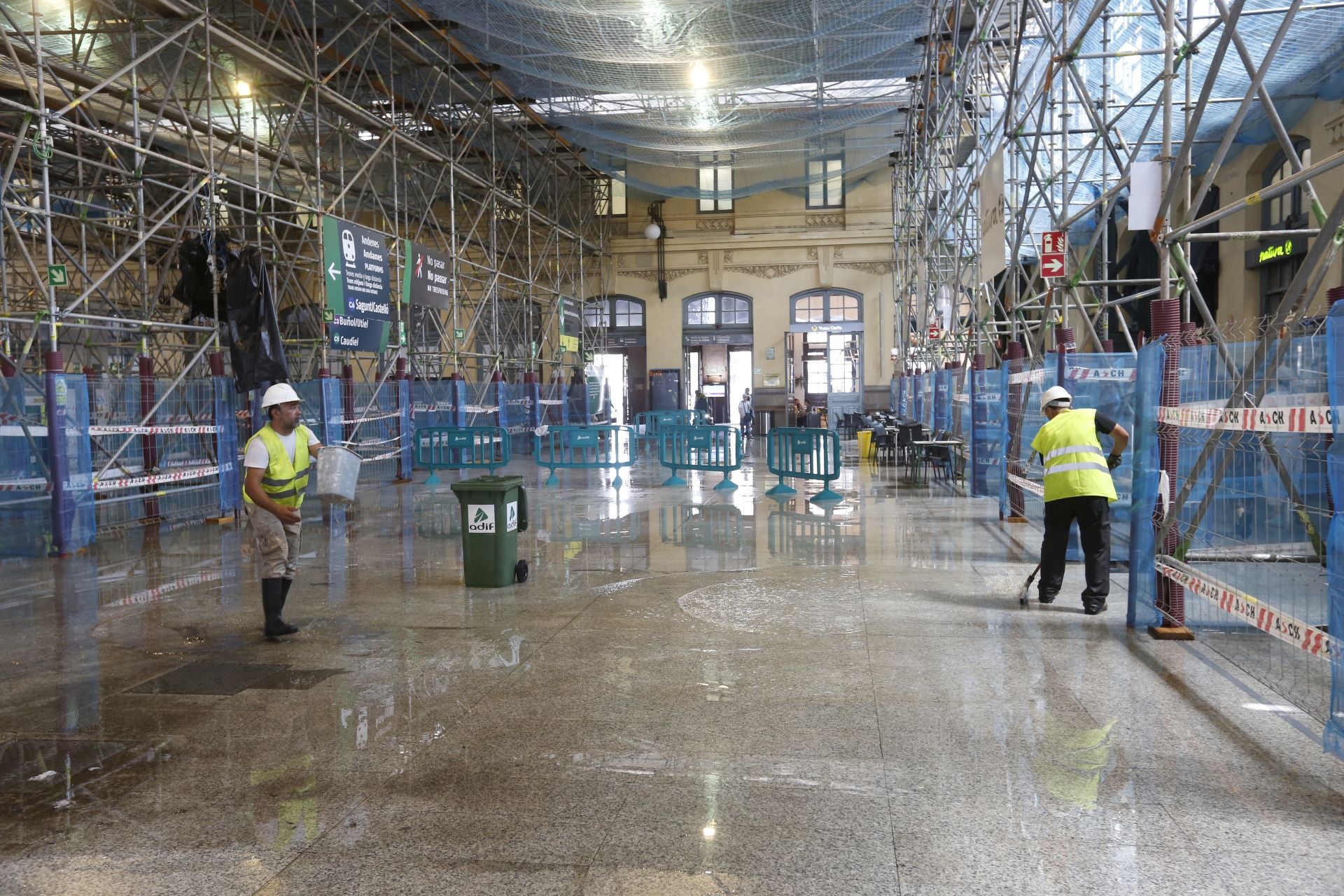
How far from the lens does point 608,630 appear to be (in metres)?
7.21

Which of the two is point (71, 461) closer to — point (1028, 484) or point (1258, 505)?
point (1028, 484)

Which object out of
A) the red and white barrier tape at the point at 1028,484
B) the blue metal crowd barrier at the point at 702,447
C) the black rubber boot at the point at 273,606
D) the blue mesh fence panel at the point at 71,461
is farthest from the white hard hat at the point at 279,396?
the blue metal crowd barrier at the point at 702,447

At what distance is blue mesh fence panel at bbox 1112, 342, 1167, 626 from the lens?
22.3ft

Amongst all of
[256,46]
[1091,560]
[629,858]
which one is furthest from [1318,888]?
[256,46]

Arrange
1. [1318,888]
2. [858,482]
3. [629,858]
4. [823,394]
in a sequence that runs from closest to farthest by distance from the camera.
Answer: [1318,888]
[629,858]
[858,482]
[823,394]

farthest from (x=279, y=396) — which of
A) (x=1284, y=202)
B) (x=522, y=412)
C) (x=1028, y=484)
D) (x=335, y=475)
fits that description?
(x=522, y=412)

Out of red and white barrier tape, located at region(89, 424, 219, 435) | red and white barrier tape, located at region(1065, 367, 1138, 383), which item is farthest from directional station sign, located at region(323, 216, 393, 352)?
red and white barrier tape, located at region(1065, 367, 1138, 383)

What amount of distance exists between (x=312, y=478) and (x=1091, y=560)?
449 inches

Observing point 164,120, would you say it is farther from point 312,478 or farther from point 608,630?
point 608,630

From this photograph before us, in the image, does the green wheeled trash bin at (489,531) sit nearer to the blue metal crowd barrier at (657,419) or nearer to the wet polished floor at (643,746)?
the wet polished floor at (643,746)

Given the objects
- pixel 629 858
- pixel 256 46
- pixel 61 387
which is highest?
pixel 256 46

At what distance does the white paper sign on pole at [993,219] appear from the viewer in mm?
12086

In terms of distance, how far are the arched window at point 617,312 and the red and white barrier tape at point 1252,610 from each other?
29823 mm

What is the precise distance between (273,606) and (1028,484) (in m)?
7.56
